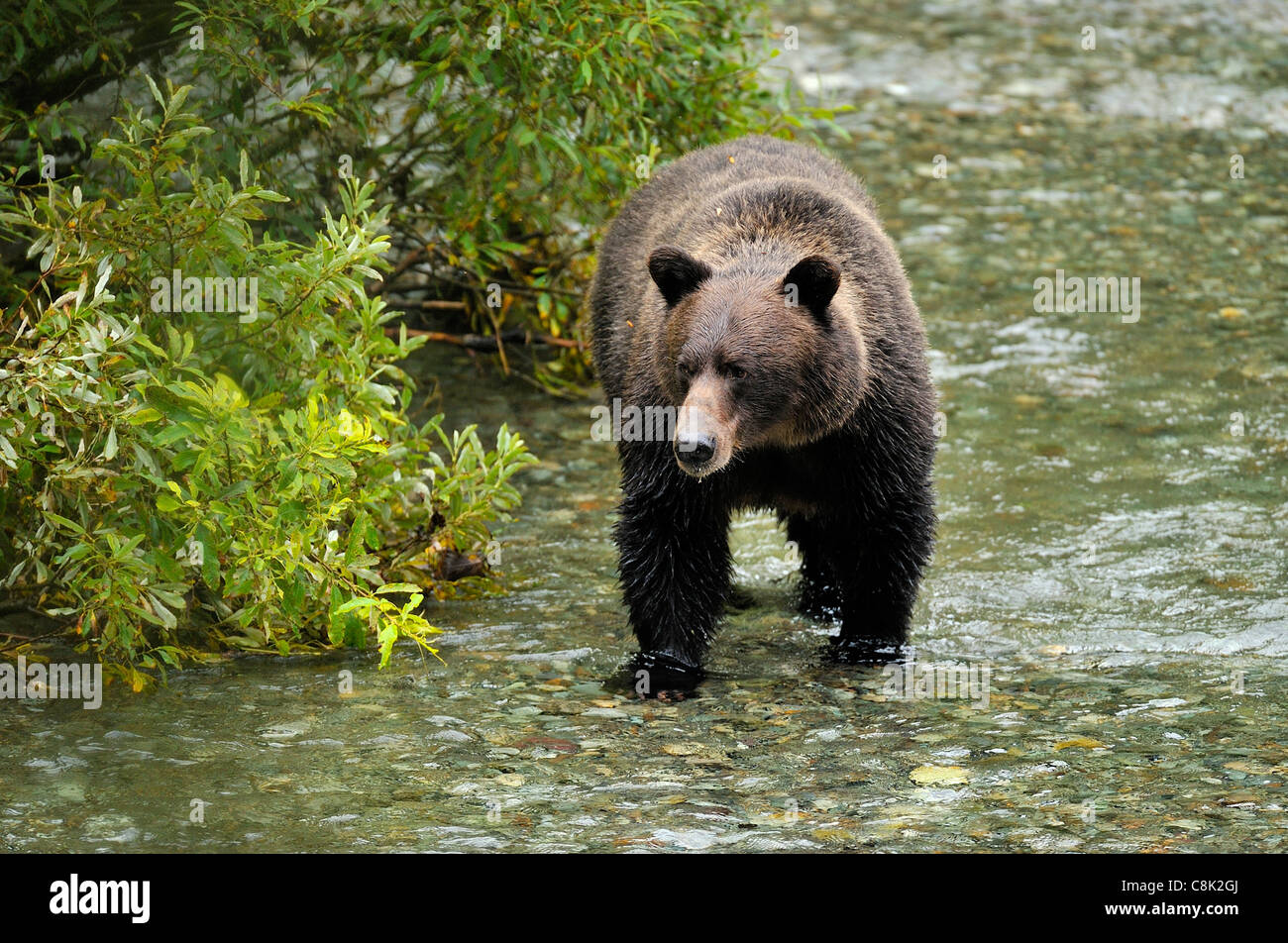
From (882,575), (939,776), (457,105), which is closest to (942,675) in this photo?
(882,575)

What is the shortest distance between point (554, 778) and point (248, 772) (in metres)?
1.03

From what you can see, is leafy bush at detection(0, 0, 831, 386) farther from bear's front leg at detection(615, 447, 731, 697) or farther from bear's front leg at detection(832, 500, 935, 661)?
bear's front leg at detection(832, 500, 935, 661)

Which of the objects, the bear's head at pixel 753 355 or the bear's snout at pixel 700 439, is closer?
the bear's snout at pixel 700 439

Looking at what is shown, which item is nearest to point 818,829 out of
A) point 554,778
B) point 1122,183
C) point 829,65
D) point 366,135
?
point 554,778

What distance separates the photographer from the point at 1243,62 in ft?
49.5

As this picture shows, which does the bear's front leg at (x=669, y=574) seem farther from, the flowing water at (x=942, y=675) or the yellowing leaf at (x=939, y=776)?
the yellowing leaf at (x=939, y=776)

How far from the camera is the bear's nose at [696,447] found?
5.27m

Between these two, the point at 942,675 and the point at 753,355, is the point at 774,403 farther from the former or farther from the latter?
the point at 942,675

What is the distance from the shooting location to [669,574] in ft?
20.3

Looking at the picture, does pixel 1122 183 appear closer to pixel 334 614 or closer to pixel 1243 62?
pixel 1243 62

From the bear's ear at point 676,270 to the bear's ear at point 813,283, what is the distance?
1.07 feet

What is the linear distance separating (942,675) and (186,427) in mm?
3100

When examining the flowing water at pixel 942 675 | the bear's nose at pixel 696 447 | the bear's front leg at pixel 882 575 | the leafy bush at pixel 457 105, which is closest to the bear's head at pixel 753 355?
the bear's nose at pixel 696 447

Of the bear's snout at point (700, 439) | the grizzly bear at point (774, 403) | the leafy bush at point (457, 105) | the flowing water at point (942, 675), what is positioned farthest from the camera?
the leafy bush at point (457, 105)
